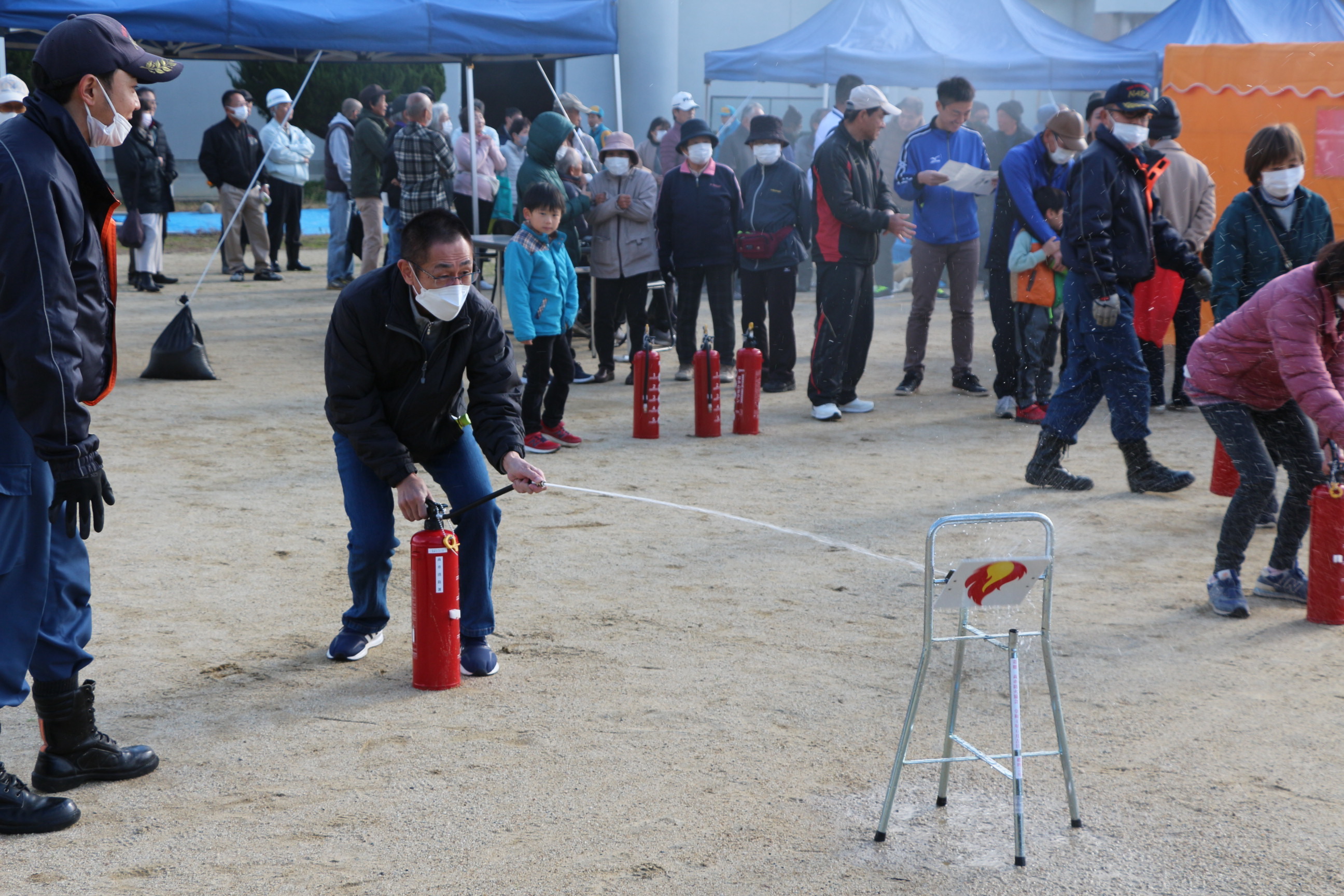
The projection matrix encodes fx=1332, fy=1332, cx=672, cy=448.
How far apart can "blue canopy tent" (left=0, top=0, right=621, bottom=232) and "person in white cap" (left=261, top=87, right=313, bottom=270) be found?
3712mm

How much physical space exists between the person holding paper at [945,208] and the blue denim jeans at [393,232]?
18.1ft

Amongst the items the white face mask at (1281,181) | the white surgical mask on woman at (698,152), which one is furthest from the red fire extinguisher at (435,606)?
the white surgical mask on woman at (698,152)

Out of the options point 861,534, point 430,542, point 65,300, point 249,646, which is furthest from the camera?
point 861,534

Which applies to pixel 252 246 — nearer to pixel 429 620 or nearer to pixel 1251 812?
pixel 429 620

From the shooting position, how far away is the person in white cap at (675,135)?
14391 millimetres

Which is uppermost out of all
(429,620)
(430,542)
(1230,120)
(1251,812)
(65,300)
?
(1230,120)

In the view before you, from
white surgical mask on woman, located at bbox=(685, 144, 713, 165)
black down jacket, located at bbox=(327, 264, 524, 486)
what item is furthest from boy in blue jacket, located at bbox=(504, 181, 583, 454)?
black down jacket, located at bbox=(327, 264, 524, 486)

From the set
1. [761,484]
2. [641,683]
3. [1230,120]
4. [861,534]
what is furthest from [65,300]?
[1230,120]

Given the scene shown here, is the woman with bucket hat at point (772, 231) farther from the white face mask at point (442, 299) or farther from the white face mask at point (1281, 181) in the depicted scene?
the white face mask at point (442, 299)

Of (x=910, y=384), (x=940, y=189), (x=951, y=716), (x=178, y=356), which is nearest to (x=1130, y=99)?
(x=940, y=189)

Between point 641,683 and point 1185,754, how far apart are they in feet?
5.71

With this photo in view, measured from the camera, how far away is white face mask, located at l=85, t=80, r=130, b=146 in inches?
137

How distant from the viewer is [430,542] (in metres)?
4.30

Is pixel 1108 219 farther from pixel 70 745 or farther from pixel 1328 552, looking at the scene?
pixel 70 745
